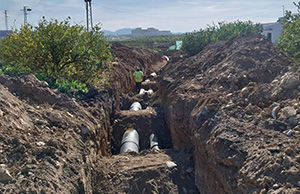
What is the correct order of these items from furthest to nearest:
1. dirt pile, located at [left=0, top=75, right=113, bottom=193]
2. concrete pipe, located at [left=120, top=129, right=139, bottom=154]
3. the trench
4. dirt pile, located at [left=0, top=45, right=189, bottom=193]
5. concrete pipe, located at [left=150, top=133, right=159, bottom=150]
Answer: concrete pipe, located at [left=150, top=133, right=159, bottom=150] < concrete pipe, located at [left=120, top=129, right=139, bottom=154] < the trench < dirt pile, located at [left=0, top=45, right=189, bottom=193] < dirt pile, located at [left=0, top=75, right=113, bottom=193]

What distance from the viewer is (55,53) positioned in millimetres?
9797

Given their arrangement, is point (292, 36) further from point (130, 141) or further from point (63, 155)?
point (63, 155)

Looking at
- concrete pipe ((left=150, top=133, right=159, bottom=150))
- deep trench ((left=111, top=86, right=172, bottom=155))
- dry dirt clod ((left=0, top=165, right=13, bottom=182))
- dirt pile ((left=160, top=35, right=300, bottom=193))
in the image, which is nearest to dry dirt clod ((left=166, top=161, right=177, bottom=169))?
dirt pile ((left=160, top=35, right=300, bottom=193))

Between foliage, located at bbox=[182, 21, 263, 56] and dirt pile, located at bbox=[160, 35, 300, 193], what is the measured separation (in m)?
12.0

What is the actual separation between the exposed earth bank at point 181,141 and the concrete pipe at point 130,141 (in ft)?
1.73

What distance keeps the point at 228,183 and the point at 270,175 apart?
903 mm

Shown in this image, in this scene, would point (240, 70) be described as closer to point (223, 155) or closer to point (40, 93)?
point (223, 155)

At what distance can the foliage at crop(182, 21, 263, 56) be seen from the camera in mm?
22000

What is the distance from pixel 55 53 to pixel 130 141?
3.88 metres

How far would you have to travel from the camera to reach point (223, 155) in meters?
5.46

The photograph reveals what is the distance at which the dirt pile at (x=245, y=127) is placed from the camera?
4.54 metres

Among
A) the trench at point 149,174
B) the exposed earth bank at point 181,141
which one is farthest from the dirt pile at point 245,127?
the trench at point 149,174

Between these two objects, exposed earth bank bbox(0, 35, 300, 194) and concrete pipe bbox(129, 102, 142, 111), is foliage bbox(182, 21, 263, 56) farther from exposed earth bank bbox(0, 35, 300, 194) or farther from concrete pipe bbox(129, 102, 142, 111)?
exposed earth bank bbox(0, 35, 300, 194)

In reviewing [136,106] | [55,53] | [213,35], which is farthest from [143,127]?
[213,35]
